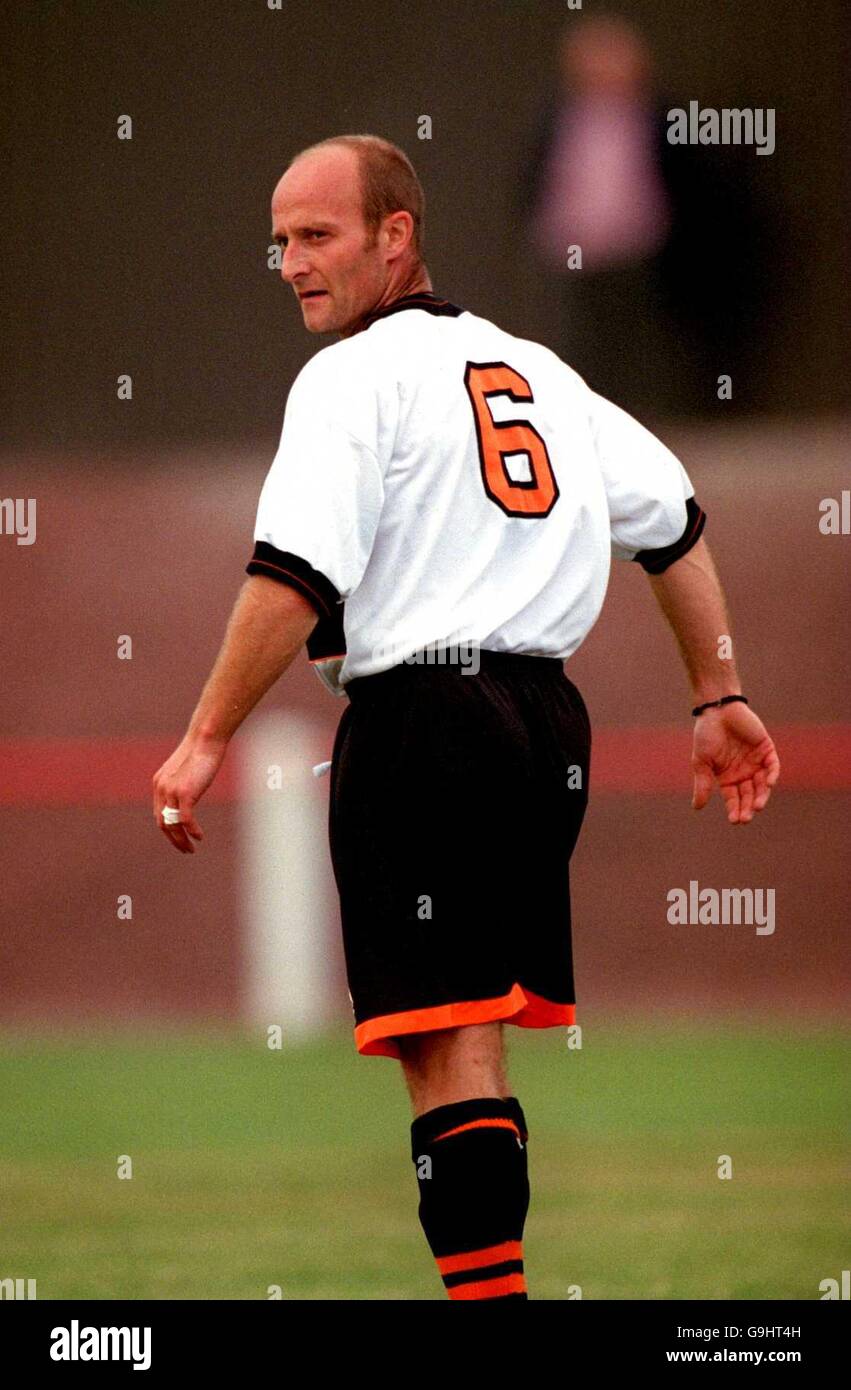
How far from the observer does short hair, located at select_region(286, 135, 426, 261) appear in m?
3.15

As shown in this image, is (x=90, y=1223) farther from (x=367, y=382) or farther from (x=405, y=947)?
(x=367, y=382)

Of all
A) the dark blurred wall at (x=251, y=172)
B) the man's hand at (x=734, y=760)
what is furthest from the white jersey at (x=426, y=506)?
the dark blurred wall at (x=251, y=172)

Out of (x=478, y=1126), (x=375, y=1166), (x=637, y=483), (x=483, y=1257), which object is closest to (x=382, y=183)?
(x=637, y=483)

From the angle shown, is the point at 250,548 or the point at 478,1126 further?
the point at 250,548

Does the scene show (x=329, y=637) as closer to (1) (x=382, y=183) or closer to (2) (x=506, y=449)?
(2) (x=506, y=449)

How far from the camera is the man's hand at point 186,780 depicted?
9.23 feet

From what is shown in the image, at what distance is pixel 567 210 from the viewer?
897cm

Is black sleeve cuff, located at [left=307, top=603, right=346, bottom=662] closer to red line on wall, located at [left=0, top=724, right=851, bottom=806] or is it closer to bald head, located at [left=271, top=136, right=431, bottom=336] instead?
bald head, located at [left=271, top=136, right=431, bottom=336]

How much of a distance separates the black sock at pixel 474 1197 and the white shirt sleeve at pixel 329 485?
2.36 ft

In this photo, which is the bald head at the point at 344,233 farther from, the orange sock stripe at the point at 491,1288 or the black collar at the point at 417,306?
the orange sock stripe at the point at 491,1288

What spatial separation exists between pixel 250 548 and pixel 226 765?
119 cm

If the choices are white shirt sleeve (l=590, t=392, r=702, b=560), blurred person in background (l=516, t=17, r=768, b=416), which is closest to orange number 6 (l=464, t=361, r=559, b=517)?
white shirt sleeve (l=590, t=392, r=702, b=560)

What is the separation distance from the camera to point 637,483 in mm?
3291
